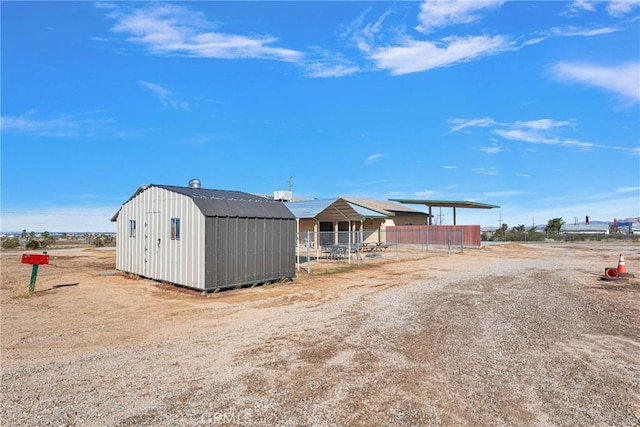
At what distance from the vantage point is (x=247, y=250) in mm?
13164

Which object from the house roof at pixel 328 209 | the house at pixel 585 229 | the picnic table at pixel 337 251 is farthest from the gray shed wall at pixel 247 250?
the house at pixel 585 229

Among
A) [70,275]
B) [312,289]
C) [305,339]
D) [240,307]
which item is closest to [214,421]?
[305,339]

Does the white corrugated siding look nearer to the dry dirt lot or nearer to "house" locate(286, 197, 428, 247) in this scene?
the dry dirt lot

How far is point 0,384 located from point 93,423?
1989mm

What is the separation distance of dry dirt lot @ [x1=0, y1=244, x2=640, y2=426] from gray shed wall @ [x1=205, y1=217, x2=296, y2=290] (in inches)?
55.0

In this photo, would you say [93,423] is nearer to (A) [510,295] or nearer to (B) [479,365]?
(B) [479,365]

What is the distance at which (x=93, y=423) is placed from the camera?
390 cm

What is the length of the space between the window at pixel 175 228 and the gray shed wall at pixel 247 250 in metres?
1.59

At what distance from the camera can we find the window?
42.5 ft

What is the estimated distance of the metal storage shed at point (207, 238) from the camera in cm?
1211

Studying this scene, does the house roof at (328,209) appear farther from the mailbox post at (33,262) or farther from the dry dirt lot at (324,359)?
the mailbox post at (33,262)
